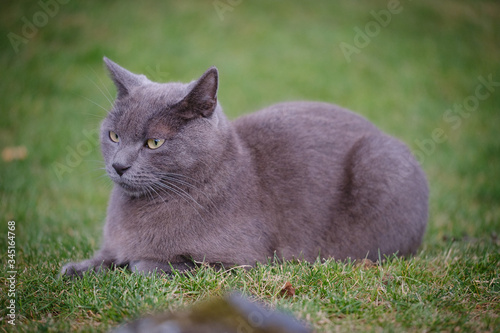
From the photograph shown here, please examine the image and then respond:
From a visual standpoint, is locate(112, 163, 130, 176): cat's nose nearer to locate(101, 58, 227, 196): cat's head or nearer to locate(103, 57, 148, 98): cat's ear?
locate(101, 58, 227, 196): cat's head

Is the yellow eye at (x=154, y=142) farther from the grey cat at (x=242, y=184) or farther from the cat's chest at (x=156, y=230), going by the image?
the cat's chest at (x=156, y=230)

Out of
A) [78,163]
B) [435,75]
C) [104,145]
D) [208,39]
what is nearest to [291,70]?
[208,39]

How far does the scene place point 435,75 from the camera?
9.10 m

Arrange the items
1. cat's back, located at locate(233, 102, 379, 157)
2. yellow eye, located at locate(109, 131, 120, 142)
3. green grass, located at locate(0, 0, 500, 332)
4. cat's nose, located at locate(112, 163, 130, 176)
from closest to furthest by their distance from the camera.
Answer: green grass, located at locate(0, 0, 500, 332)
cat's nose, located at locate(112, 163, 130, 176)
yellow eye, located at locate(109, 131, 120, 142)
cat's back, located at locate(233, 102, 379, 157)

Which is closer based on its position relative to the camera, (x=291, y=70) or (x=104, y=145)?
(x=104, y=145)

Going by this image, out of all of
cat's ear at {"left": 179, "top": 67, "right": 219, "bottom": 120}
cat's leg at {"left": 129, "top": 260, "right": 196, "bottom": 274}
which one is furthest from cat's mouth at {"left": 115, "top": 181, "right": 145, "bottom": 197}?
cat's ear at {"left": 179, "top": 67, "right": 219, "bottom": 120}

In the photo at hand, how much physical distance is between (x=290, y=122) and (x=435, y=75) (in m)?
6.62

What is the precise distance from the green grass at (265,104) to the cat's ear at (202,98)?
753 mm

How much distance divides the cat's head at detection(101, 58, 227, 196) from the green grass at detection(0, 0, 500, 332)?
1.22ft

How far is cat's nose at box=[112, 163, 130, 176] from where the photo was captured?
9.01ft

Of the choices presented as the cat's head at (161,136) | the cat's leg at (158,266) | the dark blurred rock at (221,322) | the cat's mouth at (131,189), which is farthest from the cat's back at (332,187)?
the dark blurred rock at (221,322)

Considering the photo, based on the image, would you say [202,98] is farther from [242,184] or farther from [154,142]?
[242,184]

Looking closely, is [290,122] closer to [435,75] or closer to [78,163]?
[78,163]

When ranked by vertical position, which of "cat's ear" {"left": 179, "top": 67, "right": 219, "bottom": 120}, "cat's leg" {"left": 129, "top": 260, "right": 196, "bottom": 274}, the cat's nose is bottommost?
"cat's leg" {"left": 129, "top": 260, "right": 196, "bottom": 274}
